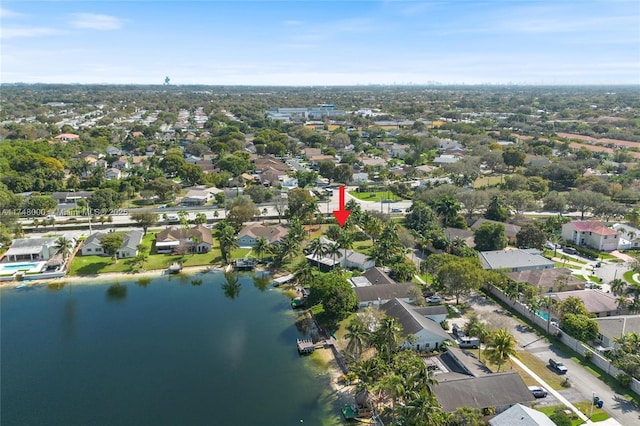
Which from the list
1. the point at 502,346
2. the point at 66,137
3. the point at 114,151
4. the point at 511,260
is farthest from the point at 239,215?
the point at 66,137

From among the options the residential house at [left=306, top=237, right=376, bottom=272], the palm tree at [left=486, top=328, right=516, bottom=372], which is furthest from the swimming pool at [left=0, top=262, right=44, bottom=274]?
the palm tree at [left=486, top=328, right=516, bottom=372]

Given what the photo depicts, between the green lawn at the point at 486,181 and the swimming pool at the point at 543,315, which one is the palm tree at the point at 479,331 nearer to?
the swimming pool at the point at 543,315

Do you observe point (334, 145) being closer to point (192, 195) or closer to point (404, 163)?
point (404, 163)

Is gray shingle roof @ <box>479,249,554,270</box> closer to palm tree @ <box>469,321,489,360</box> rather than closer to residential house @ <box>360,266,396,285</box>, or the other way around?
residential house @ <box>360,266,396,285</box>

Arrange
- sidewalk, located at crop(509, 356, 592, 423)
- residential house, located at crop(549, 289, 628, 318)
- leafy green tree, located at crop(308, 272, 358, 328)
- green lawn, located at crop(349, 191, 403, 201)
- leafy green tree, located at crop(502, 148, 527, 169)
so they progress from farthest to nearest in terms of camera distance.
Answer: leafy green tree, located at crop(502, 148, 527, 169) < green lawn, located at crop(349, 191, 403, 201) < residential house, located at crop(549, 289, 628, 318) < leafy green tree, located at crop(308, 272, 358, 328) < sidewalk, located at crop(509, 356, 592, 423)

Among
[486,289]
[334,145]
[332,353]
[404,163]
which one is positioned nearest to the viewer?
[332,353]

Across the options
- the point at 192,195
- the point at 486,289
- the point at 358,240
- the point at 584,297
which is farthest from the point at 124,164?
the point at 584,297

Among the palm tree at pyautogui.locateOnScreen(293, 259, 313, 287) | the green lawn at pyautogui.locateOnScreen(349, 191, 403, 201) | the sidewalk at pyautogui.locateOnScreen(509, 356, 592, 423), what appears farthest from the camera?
the green lawn at pyautogui.locateOnScreen(349, 191, 403, 201)
